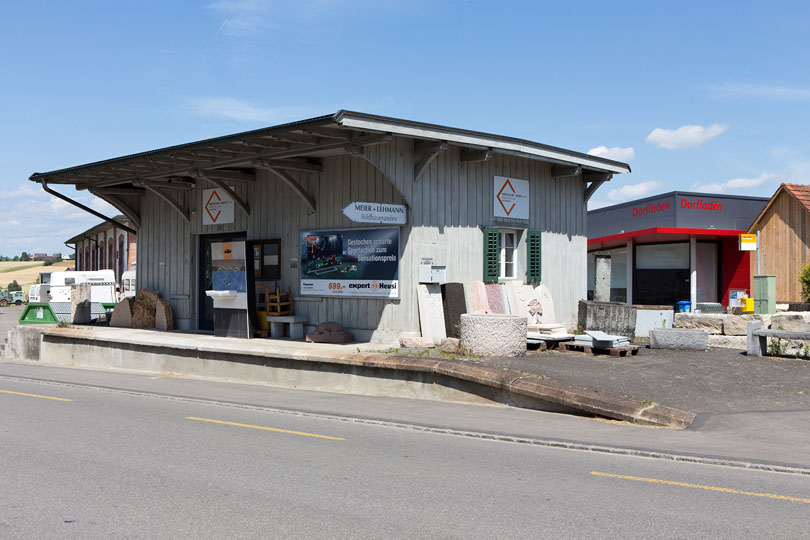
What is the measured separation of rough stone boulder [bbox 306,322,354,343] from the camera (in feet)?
51.3

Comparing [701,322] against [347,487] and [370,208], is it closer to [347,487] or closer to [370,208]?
[370,208]

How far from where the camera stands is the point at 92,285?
125 ft

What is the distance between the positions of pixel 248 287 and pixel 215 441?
365 inches

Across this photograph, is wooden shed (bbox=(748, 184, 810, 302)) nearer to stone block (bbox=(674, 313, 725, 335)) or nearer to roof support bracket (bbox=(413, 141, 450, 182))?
stone block (bbox=(674, 313, 725, 335))

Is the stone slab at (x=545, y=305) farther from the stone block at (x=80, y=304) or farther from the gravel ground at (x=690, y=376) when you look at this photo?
the stone block at (x=80, y=304)

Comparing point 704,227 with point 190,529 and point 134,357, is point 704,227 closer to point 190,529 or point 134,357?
point 134,357

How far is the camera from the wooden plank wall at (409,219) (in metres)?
15.1

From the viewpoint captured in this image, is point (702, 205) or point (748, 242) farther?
point (702, 205)

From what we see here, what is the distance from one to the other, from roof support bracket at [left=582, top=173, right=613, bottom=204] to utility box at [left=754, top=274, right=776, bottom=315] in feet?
19.6

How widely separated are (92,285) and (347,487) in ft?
117

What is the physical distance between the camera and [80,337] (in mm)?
18531

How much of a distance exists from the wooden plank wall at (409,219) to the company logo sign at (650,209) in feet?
40.4

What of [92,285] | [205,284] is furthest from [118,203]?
[92,285]

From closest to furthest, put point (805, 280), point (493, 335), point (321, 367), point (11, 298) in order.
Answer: point (493, 335)
point (321, 367)
point (805, 280)
point (11, 298)
